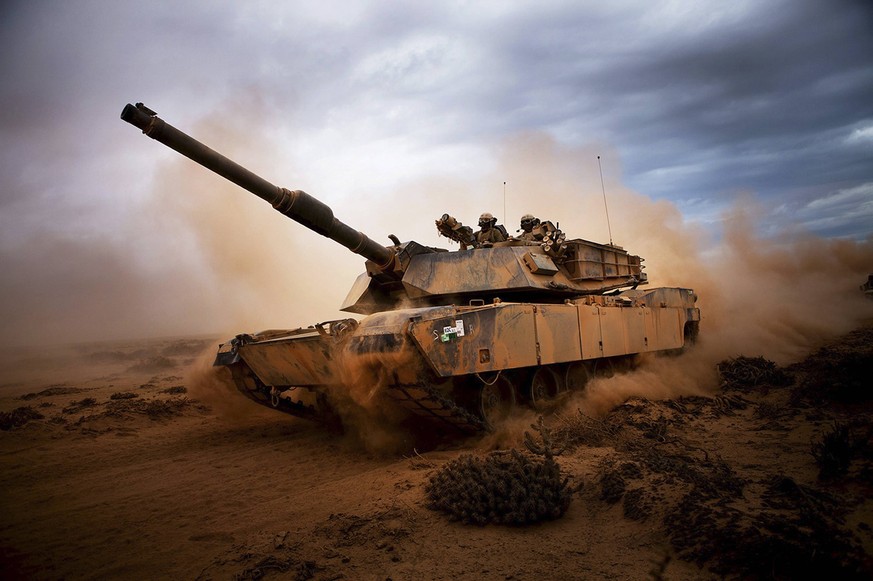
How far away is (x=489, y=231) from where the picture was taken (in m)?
9.78

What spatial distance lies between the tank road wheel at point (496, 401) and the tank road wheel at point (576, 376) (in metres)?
1.49

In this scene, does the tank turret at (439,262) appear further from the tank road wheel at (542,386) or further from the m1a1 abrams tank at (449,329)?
the tank road wheel at (542,386)

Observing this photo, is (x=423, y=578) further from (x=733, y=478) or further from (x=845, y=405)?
(x=845, y=405)

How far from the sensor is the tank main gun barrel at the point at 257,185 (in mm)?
5797

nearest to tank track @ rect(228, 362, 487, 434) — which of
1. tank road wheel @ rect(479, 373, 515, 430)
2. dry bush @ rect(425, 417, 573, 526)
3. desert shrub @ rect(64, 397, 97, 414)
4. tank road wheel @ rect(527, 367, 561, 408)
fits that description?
tank road wheel @ rect(479, 373, 515, 430)

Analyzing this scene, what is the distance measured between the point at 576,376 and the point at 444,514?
5.14 m

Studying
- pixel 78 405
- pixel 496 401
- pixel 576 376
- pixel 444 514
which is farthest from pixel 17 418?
pixel 576 376

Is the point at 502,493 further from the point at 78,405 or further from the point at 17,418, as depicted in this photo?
the point at 78,405

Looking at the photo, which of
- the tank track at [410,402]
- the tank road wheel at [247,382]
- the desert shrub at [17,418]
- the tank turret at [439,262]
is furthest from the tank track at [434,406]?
the desert shrub at [17,418]

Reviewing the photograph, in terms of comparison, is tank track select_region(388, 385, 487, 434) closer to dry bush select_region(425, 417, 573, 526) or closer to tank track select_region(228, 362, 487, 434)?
tank track select_region(228, 362, 487, 434)

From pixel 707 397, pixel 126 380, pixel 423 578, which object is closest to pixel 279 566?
pixel 423 578

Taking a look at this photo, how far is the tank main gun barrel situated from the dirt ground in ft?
9.22

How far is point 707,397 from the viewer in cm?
932

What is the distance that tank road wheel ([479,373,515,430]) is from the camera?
730 cm
